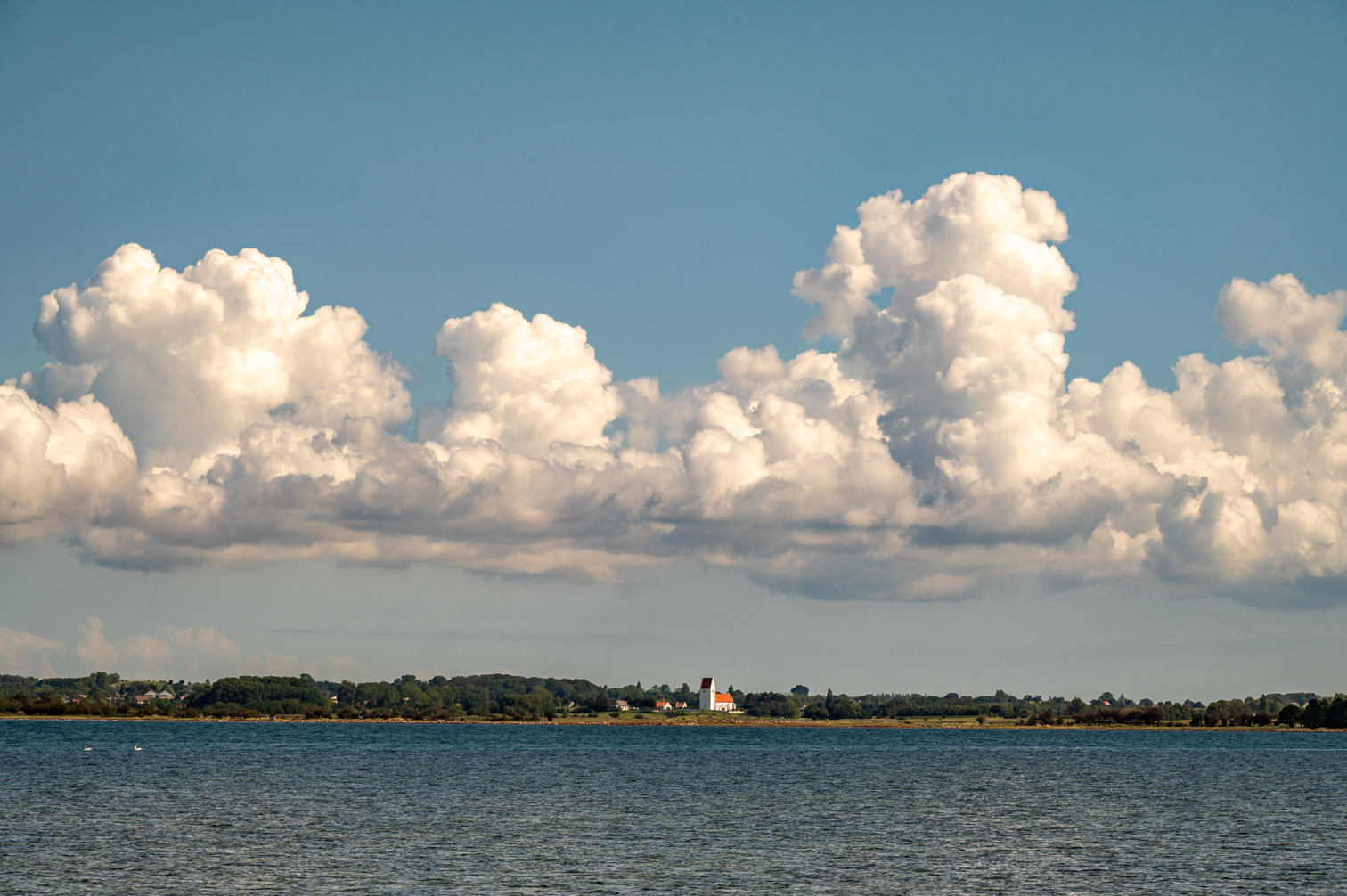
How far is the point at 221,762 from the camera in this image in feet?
453

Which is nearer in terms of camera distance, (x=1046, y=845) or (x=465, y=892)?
(x=465, y=892)

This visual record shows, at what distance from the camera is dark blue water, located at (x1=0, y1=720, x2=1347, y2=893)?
177 ft

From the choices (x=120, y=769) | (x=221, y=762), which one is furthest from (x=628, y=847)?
(x=221, y=762)

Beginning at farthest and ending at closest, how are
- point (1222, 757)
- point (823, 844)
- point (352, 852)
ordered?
point (1222, 757) < point (823, 844) < point (352, 852)

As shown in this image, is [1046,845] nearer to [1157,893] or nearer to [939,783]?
[1157,893]

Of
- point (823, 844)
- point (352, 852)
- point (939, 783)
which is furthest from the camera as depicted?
point (939, 783)

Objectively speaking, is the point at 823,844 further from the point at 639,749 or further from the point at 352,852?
the point at 639,749

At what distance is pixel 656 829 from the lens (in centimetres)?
7262

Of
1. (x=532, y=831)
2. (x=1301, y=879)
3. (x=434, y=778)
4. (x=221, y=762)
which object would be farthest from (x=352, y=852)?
(x=221, y=762)

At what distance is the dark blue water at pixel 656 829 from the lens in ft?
177

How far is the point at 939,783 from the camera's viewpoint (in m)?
115

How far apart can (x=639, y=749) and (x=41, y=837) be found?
13514 centimetres

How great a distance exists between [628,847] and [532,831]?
8.69 meters

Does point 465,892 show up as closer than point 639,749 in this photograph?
Yes
